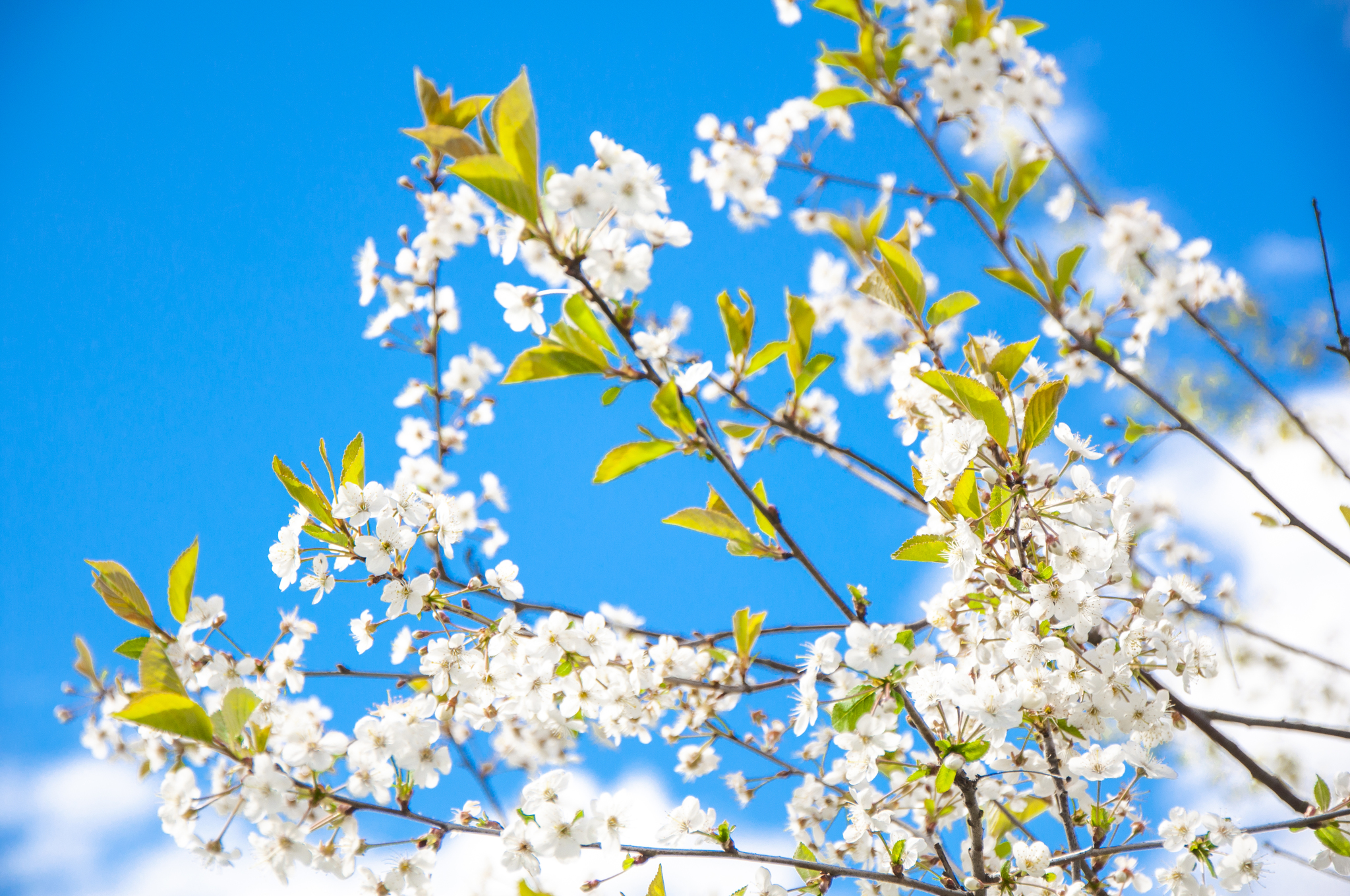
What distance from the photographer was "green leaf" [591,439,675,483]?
1522 mm

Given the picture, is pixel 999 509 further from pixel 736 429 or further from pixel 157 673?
pixel 157 673

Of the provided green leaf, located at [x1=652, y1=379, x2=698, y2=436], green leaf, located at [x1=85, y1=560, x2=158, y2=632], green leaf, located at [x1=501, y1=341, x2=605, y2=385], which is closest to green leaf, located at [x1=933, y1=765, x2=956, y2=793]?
green leaf, located at [x1=652, y1=379, x2=698, y2=436]

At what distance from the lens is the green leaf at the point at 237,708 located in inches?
55.8

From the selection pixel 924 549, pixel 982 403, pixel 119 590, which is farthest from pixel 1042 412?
pixel 119 590

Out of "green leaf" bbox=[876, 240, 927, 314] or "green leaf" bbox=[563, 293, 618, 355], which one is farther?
"green leaf" bbox=[876, 240, 927, 314]

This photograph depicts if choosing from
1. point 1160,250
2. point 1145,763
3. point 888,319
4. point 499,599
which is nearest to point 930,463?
point 1145,763

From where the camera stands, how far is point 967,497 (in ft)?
4.83

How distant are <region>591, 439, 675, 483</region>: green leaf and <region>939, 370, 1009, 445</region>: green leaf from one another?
524 millimetres

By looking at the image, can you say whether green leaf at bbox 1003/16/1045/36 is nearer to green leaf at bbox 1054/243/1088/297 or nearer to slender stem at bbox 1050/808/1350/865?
green leaf at bbox 1054/243/1088/297

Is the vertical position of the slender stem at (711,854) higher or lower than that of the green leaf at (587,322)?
lower

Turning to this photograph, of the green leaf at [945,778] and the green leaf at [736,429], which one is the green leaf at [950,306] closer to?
the green leaf at [736,429]

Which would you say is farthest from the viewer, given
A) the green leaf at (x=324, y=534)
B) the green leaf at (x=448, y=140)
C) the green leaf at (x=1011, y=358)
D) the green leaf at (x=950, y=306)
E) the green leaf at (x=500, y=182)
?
the green leaf at (x=950, y=306)

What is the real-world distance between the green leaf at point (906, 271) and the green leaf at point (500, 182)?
34.0 inches

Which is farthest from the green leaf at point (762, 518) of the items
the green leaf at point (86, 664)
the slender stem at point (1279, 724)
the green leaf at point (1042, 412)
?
the green leaf at point (86, 664)
